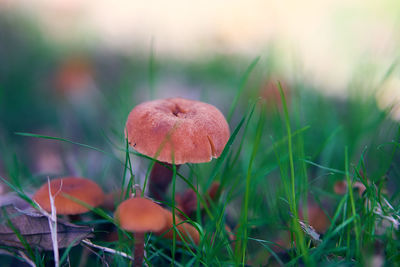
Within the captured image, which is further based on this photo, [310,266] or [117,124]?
[117,124]

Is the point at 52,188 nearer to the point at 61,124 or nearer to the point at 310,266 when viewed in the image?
the point at 310,266

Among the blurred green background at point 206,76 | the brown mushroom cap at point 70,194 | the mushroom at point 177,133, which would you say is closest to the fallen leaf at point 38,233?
the brown mushroom cap at point 70,194

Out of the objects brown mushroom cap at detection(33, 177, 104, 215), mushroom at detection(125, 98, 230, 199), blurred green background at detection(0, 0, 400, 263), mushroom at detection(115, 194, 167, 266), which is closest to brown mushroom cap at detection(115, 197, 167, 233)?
mushroom at detection(115, 194, 167, 266)

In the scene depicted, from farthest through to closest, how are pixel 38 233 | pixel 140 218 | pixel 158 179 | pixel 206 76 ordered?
1. pixel 206 76
2. pixel 158 179
3. pixel 38 233
4. pixel 140 218

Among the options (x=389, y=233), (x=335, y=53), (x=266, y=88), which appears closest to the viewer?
(x=389, y=233)

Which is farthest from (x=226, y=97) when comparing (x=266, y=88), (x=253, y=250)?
(x=253, y=250)

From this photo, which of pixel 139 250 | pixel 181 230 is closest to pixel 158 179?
pixel 181 230

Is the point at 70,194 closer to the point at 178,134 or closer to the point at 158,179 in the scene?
the point at 158,179
